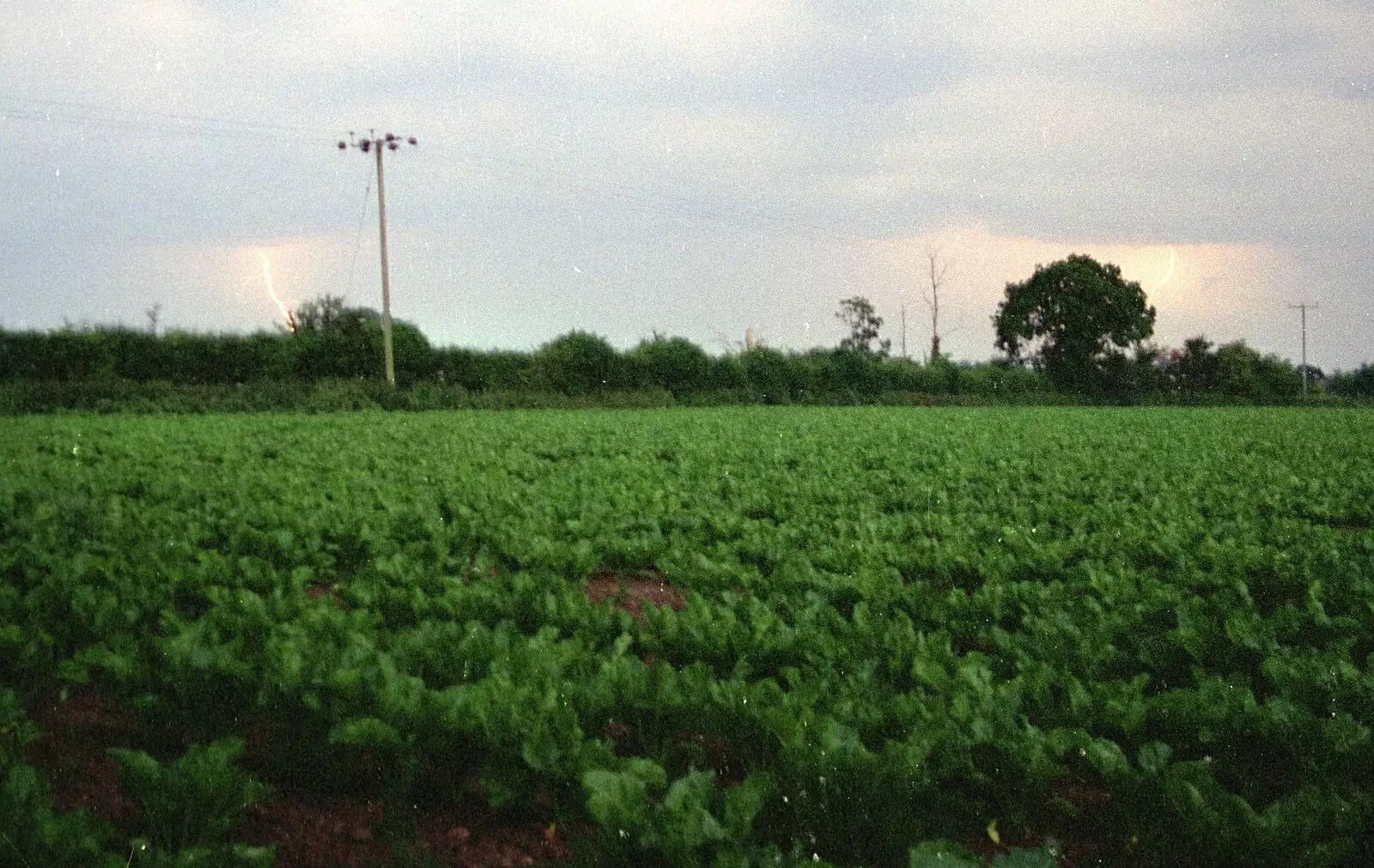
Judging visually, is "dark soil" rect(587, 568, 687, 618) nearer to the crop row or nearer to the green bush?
the crop row

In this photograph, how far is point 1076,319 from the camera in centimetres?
6312

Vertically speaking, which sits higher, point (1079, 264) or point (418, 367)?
point (1079, 264)

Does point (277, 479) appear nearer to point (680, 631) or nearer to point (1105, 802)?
point (680, 631)

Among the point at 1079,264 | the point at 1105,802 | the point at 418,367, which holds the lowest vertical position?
the point at 1105,802

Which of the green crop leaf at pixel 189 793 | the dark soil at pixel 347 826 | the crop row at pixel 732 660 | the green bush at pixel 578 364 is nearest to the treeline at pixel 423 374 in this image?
the green bush at pixel 578 364

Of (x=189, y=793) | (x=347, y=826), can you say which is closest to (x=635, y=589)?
(x=347, y=826)

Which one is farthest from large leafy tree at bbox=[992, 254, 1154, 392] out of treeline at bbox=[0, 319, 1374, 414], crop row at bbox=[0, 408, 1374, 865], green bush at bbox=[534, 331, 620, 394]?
crop row at bbox=[0, 408, 1374, 865]

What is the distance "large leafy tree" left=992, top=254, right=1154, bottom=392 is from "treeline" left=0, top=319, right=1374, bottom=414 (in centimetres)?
446

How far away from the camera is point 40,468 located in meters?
10.1

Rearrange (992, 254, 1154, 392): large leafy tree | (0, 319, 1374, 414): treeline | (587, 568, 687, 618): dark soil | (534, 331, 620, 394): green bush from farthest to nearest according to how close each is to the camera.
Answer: (992, 254, 1154, 392): large leafy tree < (534, 331, 620, 394): green bush < (0, 319, 1374, 414): treeline < (587, 568, 687, 618): dark soil

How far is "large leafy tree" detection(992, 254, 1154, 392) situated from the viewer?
206ft

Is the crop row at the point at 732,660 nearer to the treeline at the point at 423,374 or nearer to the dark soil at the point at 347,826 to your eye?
the dark soil at the point at 347,826

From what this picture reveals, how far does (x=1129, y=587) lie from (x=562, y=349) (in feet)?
115

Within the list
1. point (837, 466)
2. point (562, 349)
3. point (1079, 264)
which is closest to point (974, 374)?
point (1079, 264)
